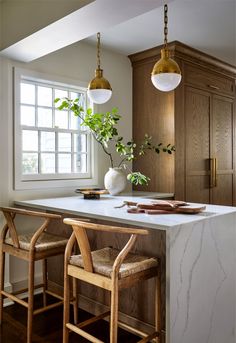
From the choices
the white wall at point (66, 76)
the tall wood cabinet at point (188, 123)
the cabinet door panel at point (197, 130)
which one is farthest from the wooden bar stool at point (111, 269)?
the cabinet door panel at point (197, 130)

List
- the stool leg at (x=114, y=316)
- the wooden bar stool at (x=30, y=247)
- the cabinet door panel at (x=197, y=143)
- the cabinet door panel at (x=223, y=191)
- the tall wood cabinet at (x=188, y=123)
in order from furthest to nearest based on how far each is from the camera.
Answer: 1. the cabinet door panel at (x=223, y=191)
2. the cabinet door panel at (x=197, y=143)
3. the tall wood cabinet at (x=188, y=123)
4. the wooden bar stool at (x=30, y=247)
5. the stool leg at (x=114, y=316)

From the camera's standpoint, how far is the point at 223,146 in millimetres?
4387

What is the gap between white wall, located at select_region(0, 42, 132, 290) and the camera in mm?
2787

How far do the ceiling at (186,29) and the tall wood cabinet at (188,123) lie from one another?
0.16 m

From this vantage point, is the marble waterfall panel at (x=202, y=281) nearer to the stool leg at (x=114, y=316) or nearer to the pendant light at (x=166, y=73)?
the stool leg at (x=114, y=316)

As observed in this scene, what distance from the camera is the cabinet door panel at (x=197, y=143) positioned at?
3.76 m

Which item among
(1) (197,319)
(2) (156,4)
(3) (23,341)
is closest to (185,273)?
(1) (197,319)

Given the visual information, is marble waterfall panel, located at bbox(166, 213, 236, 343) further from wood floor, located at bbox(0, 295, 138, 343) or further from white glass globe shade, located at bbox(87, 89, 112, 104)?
white glass globe shade, located at bbox(87, 89, 112, 104)

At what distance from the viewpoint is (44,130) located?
3.16 metres

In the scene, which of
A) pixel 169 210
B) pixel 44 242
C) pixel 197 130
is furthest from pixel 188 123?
pixel 44 242

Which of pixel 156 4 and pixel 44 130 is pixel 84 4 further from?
pixel 44 130

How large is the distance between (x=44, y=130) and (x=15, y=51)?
0.79 metres

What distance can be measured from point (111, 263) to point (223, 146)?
10.0 feet

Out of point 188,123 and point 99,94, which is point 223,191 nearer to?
point 188,123
